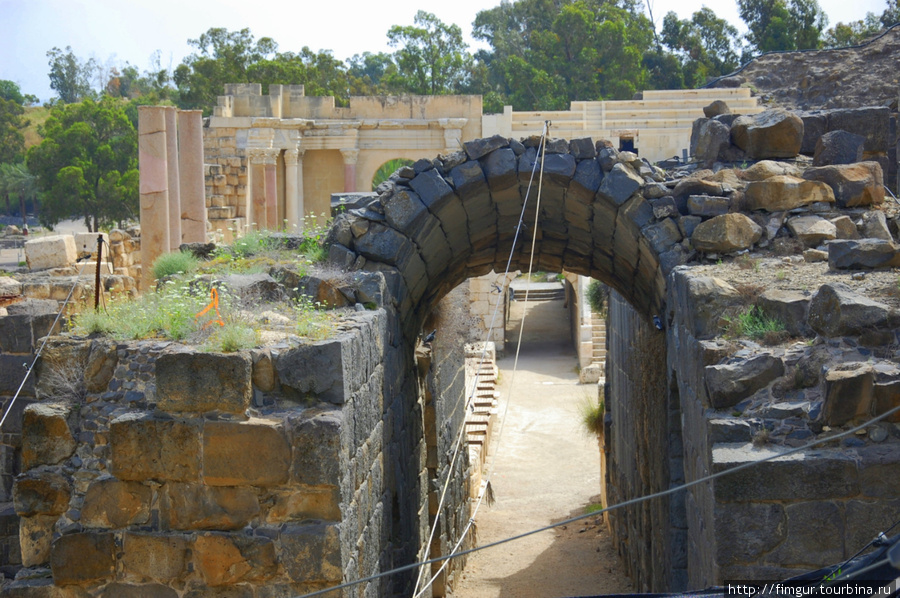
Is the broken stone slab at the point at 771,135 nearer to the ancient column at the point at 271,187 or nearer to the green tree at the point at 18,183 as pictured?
the ancient column at the point at 271,187

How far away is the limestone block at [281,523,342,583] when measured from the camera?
4871 millimetres

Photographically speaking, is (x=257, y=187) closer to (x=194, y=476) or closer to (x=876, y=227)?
(x=876, y=227)

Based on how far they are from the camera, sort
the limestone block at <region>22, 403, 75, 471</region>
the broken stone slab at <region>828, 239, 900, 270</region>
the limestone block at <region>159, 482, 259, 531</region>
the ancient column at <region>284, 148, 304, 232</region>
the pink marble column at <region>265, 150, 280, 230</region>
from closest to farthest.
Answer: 1. the limestone block at <region>159, 482, 259, 531</region>
2. the limestone block at <region>22, 403, 75, 471</region>
3. the broken stone slab at <region>828, 239, 900, 270</region>
4. the pink marble column at <region>265, 150, 280, 230</region>
5. the ancient column at <region>284, 148, 304, 232</region>

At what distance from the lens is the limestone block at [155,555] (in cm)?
494

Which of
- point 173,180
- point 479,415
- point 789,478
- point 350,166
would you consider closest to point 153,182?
point 173,180

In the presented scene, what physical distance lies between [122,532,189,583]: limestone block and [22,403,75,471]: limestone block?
65 cm

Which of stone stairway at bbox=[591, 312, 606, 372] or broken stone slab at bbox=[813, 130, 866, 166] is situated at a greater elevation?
broken stone slab at bbox=[813, 130, 866, 166]

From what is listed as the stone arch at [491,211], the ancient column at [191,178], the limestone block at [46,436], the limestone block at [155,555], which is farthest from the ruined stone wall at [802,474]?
the ancient column at [191,178]

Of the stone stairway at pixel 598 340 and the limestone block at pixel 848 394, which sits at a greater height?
the limestone block at pixel 848 394

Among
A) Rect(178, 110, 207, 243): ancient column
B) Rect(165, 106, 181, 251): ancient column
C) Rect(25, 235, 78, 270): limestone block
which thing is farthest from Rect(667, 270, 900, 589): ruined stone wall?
Rect(25, 235, 78, 270): limestone block

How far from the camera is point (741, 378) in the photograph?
5.00 metres

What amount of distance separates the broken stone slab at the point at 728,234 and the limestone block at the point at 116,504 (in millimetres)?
4383

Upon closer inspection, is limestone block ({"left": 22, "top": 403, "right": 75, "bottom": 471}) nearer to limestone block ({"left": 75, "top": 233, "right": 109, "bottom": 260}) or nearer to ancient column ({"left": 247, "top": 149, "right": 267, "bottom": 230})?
limestone block ({"left": 75, "top": 233, "right": 109, "bottom": 260})

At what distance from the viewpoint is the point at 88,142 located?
3453cm
